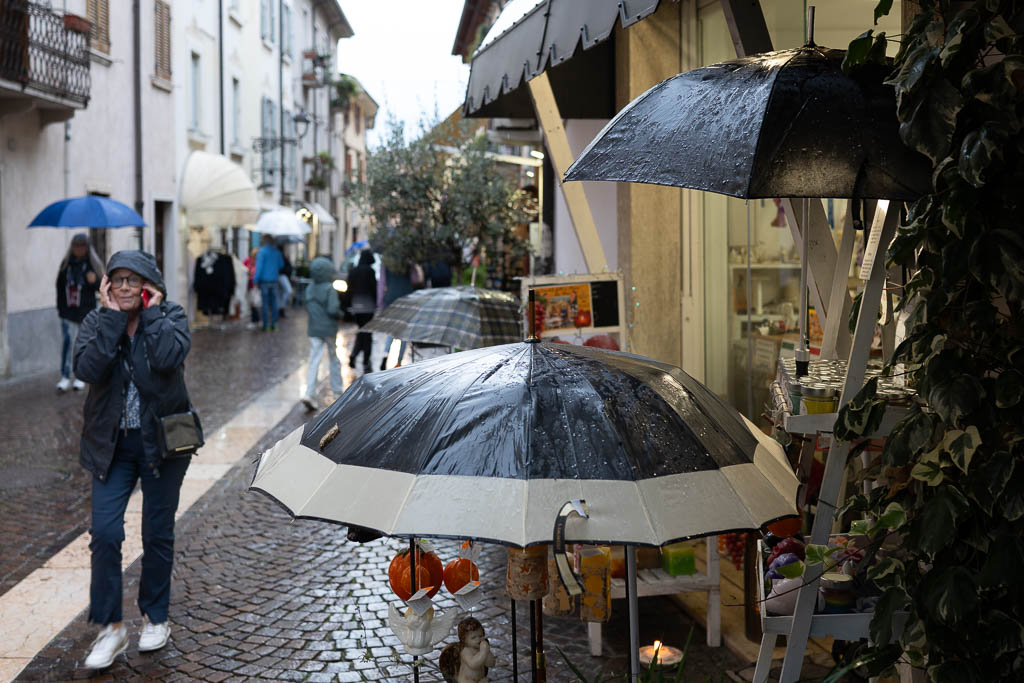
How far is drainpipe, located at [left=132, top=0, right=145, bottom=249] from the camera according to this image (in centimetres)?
1875

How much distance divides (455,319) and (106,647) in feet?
11.0

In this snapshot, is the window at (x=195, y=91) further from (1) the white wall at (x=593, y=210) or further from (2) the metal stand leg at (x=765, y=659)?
(2) the metal stand leg at (x=765, y=659)

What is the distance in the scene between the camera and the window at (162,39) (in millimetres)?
19875

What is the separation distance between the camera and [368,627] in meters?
4.97

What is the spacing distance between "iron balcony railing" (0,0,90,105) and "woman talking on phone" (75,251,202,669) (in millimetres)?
10191

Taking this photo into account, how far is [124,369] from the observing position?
15.0 feet

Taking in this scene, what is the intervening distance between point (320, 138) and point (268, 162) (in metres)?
11.4

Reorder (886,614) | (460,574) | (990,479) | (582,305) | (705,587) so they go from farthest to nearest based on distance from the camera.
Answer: (582,305)
(705,587)
(460,574)
(886,614)
(990,479)

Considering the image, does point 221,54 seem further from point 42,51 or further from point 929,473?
point 929,473

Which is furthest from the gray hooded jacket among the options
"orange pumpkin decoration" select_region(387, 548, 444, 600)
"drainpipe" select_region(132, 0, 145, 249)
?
"drainpipe" select_region(132, 0, 145, 249)

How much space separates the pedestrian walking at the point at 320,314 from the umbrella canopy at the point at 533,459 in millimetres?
8371

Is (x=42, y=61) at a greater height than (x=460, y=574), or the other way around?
(x=42, y=61)

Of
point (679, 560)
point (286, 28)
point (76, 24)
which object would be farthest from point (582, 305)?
point (286, 28)

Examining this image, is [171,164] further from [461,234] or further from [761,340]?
[761,340]
